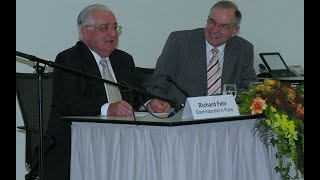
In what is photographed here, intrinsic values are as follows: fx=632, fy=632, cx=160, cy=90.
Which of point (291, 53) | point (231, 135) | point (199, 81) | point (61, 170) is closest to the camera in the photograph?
point (231, 135)

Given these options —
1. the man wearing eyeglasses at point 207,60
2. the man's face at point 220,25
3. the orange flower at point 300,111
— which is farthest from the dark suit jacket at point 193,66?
the orange flower at point 300,111

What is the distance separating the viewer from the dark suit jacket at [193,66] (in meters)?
5.36

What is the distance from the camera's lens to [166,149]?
360cm

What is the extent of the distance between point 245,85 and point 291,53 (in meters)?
2.51

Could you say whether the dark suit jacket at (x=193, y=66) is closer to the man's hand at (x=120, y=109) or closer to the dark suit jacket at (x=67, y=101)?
the dark suit jacket at (x=67, y=101)

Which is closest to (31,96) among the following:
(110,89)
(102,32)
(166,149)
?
(110,89)

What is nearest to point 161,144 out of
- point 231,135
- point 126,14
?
point 231,135

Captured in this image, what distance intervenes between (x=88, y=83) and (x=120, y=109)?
0.54m

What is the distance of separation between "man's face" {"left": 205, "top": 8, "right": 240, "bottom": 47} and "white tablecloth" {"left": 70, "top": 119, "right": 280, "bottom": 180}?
1387mm

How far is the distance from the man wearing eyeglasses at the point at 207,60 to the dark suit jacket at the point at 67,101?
2.54 feet

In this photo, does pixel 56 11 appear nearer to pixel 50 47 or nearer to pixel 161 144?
pixel 50 47

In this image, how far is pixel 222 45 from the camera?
5.46 meters

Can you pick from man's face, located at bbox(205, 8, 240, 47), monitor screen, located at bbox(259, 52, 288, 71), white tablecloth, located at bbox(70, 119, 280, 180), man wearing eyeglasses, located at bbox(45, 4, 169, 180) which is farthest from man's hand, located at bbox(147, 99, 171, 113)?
monitor screen, located at bbox(259, 52, 288, 71)

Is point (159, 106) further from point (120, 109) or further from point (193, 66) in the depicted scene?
point (193, 66)
